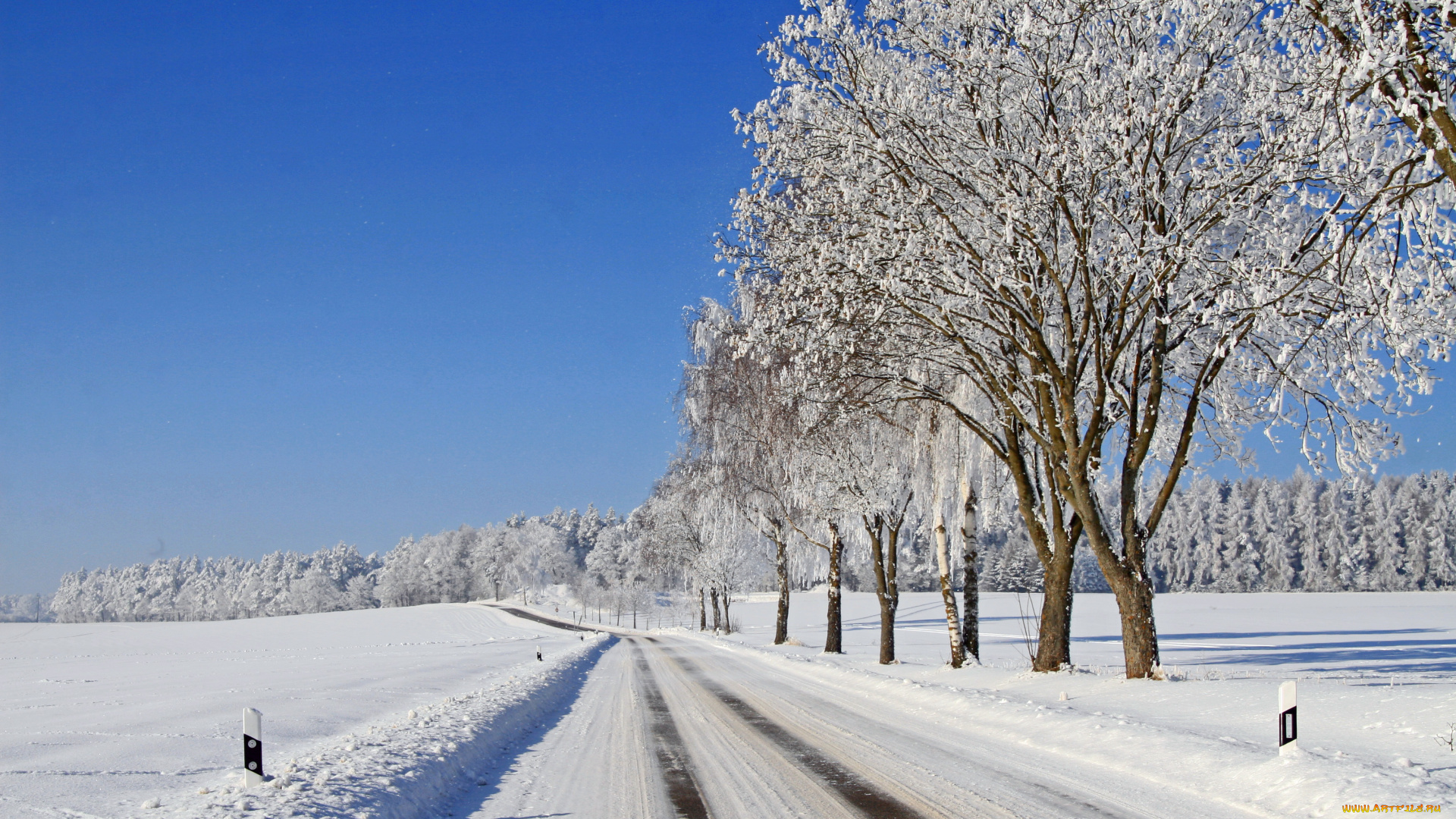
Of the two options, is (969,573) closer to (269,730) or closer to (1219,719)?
(1219,719)

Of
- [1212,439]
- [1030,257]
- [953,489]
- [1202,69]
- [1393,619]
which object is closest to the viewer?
[1202,69]

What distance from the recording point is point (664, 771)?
294 inches

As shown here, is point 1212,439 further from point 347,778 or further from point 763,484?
point 763,484

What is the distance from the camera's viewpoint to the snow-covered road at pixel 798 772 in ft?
19.2

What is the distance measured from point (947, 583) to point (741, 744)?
32.8 feet

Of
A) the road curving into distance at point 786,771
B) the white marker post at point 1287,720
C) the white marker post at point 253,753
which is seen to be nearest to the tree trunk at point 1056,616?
the road curving into distance at point 786,771

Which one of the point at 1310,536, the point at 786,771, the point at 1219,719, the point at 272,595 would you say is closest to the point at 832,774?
the point at 786,771

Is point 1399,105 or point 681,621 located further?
point 681,621

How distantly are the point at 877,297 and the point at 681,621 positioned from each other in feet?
300

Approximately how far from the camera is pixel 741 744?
29.2 ft

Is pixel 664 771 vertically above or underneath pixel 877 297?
underneath

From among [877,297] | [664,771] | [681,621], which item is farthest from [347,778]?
[681,621]

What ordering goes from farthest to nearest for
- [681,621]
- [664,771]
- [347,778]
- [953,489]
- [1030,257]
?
[681,621]
[953,489]
[1030,257]
[664,771]
[347,778]

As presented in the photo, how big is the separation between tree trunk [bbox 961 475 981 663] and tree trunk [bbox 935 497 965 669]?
0.64 feet
